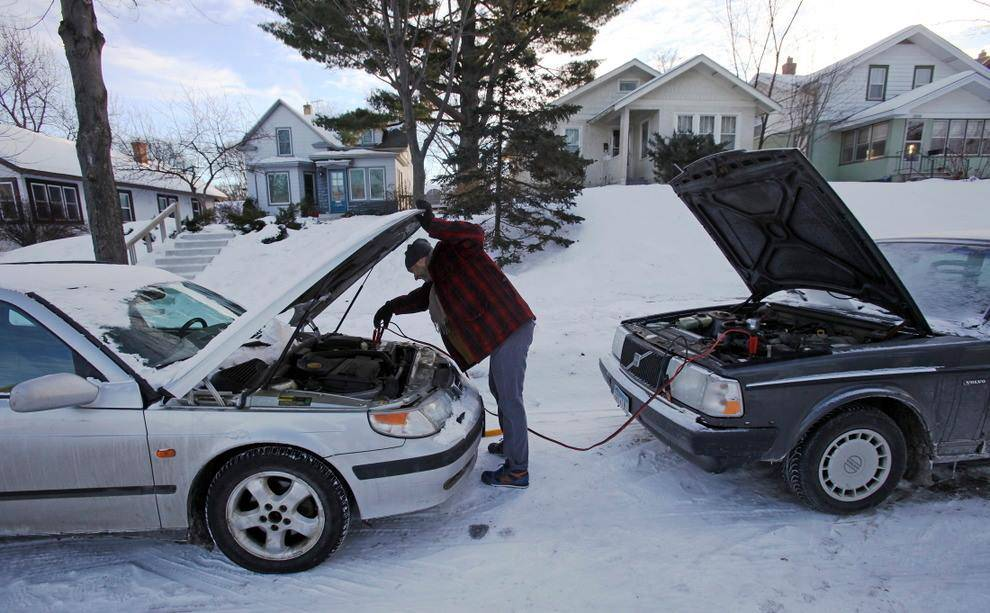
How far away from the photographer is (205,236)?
524 inches

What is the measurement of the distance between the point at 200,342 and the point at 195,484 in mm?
946

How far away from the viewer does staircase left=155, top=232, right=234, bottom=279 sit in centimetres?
1204

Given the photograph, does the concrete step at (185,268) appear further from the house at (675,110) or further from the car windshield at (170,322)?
the house at (675,110)

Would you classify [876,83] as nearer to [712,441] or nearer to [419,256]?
[712,441]

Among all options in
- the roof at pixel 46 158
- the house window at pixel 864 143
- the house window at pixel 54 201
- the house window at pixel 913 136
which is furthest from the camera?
the house window at pixel 54 201

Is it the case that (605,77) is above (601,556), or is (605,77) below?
above

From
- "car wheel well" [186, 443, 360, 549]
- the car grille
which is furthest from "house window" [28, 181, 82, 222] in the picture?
the car grille

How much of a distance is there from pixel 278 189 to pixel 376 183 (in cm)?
491

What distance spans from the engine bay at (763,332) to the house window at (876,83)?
24.9m

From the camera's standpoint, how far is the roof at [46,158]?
20016 millimetres

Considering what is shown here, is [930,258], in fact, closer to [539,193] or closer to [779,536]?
[779,536]

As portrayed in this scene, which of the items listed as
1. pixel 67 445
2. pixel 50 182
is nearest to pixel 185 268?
pixel 67 445

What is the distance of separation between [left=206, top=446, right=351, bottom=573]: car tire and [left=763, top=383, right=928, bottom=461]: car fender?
2301 mm

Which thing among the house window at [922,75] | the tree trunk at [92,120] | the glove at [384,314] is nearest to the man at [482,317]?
the glove at [384,314]
